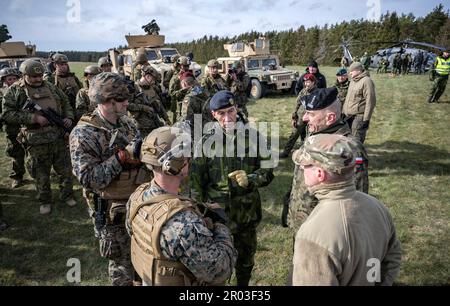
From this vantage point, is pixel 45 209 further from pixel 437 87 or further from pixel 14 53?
pixel 437 87

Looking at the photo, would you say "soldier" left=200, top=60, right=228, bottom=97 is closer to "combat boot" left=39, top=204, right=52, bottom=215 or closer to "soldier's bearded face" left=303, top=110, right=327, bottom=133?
"combat boot" left=39, top=204, right=52, bottom=215

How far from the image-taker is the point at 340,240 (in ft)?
4.56

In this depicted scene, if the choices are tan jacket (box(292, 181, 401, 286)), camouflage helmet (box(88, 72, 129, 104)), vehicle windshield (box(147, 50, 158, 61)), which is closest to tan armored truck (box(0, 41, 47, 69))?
vehicle windshield (box(147, 50, 158, 61))

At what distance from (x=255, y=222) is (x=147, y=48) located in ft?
47.8

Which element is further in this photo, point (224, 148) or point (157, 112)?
point (157, 112)

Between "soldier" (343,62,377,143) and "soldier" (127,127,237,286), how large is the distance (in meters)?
5.17

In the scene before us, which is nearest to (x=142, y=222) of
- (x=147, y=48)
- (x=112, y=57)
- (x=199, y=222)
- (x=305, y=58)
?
(x=199, y=222)

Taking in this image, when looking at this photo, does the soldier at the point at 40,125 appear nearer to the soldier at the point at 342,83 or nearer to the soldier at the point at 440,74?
the soldier at the point at 342,83

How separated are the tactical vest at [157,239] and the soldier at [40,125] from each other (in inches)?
150

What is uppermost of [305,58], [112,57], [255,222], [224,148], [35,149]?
[305,58]

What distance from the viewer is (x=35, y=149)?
4.70 m

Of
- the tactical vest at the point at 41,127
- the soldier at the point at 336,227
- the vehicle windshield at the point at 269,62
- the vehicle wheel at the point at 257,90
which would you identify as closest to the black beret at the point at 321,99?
the soldier at the point at 336,227

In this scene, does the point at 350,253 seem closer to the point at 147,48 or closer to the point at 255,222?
the point at 255,222

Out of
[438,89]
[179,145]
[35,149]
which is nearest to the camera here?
[179,145]
